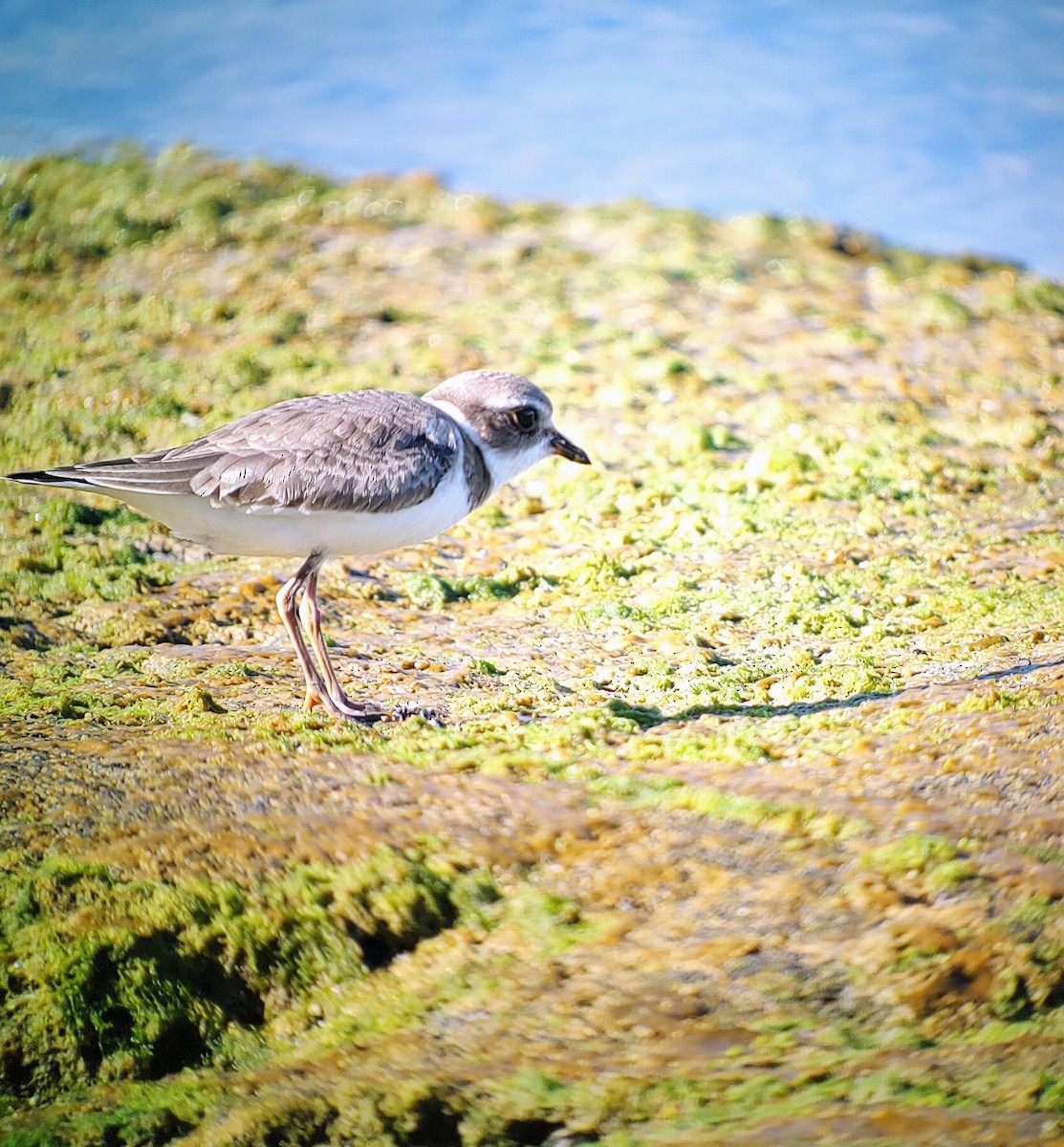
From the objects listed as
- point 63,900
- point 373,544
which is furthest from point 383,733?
point 63,900

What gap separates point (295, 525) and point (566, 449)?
2.00 metres

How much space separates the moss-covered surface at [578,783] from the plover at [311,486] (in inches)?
25.6

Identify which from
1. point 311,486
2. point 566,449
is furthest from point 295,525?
point 566,449

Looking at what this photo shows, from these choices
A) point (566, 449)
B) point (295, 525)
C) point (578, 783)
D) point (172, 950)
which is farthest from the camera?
point (566, 449)

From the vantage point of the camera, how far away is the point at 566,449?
7926mm

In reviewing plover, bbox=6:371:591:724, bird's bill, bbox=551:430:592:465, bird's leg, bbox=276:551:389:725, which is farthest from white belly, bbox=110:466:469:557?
bird's bill, bbox=551:430:592:465

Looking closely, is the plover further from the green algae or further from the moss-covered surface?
the green algae

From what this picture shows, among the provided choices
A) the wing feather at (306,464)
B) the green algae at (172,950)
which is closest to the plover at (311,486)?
the wing feather at (306,464)

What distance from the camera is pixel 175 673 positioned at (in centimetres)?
702

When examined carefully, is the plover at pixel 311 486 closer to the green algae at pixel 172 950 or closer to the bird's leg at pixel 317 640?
the bird's leg at pixel 317 640

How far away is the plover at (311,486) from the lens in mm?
6547

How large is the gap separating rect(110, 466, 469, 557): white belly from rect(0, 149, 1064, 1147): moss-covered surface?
769mm

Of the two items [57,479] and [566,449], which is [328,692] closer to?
[57,479]

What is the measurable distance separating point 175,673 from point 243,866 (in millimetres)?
2184
